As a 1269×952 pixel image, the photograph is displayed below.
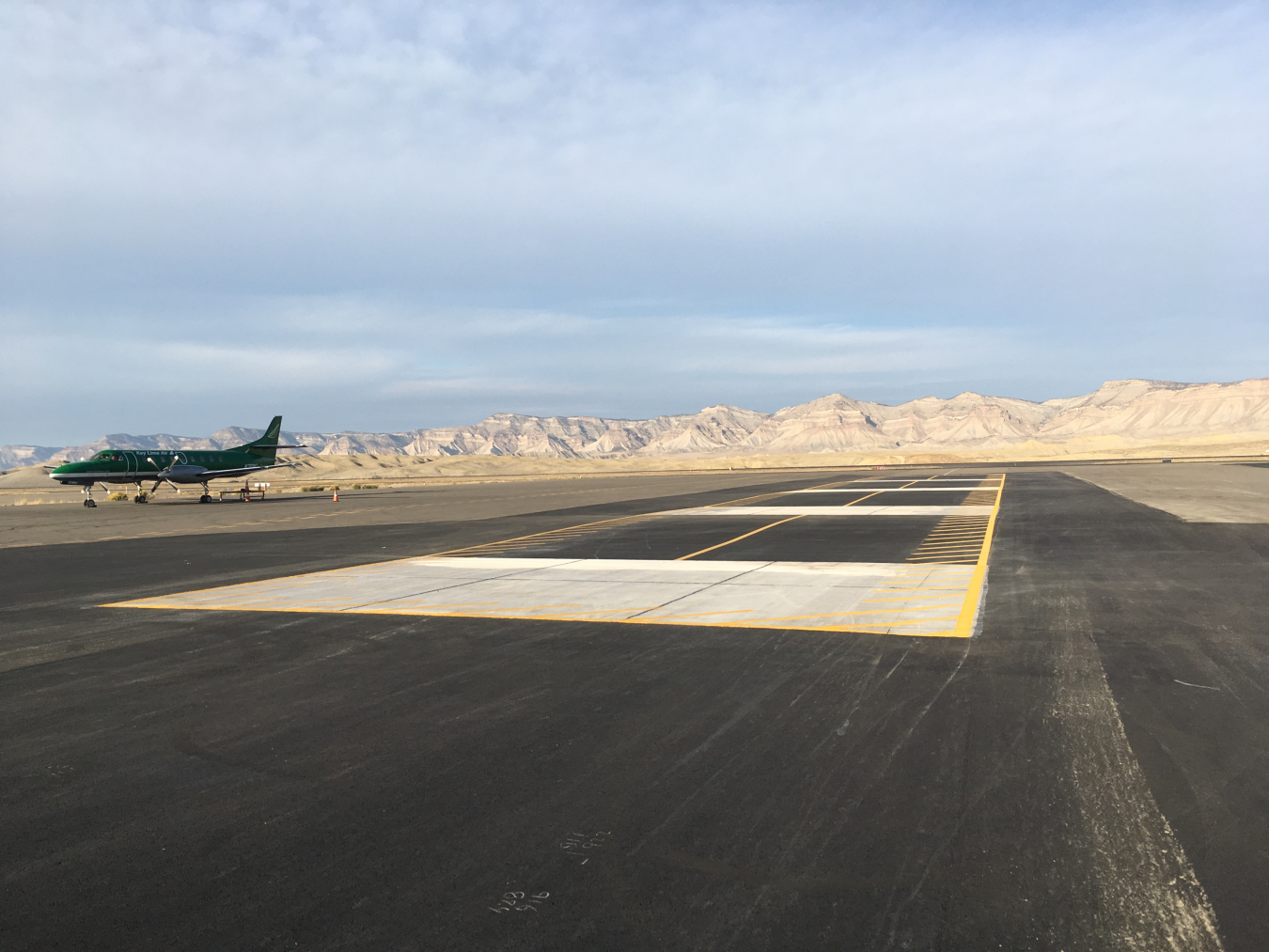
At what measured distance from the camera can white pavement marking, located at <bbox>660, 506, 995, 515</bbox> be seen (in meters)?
26.6

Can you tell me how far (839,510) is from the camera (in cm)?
2816

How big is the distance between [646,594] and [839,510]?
17.4 m

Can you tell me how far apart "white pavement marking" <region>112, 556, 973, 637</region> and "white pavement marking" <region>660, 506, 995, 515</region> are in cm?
1240

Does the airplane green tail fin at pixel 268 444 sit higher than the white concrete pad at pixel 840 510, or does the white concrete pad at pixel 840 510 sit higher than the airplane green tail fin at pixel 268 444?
the airplane green tail fin at pixel 268 444

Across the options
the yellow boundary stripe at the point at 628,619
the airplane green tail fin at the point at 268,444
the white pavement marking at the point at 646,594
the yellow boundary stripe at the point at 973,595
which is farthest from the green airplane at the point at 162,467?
the yellow boundary stripe at the point at 973,595

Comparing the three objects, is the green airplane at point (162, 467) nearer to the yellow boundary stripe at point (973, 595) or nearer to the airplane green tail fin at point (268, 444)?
the airplane green tail fin at point (268, 444)

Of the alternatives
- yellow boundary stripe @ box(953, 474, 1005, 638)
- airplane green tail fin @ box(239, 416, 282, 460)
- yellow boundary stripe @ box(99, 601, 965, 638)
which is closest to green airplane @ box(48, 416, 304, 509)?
airplane green tail fin @ box(239, 416, 282, 460)

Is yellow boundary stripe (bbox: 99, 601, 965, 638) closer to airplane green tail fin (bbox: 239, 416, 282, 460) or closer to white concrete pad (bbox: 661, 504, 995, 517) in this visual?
white concrete pad (bbox: 661, 504, 995, 517)

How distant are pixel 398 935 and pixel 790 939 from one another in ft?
5.97

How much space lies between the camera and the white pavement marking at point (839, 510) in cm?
2664

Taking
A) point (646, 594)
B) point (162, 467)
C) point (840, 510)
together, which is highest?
point (162, 467)

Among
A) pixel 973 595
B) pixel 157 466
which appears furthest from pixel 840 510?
pixel 157 466

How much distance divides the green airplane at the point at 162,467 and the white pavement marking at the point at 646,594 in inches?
1311

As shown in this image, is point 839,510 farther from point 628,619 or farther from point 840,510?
point 628,619
